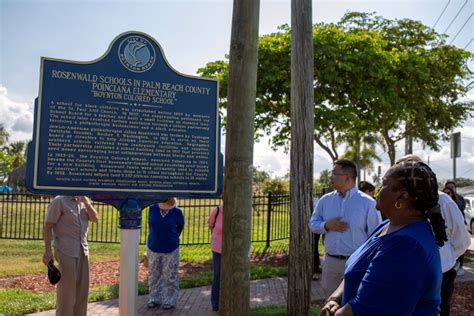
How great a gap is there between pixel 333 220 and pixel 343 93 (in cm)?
664

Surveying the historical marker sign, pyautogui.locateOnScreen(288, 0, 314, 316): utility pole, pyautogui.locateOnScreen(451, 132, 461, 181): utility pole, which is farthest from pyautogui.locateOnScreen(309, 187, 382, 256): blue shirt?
pyautogui.locateOnScreen(451, 132, 461, 181): utility pole

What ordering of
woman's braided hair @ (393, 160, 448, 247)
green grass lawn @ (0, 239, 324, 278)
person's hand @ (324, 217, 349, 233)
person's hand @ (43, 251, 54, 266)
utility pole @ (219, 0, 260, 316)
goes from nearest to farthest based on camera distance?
woman's braided hair @ (393, 160, 448, 247) < utility pole @ (219, 0, 260, 316) < person's hand @ (324, 217, 349, 233) < person's hand @ (43, 251, 54, 266) < green grass lawn @ (0, 239, 324, 278)

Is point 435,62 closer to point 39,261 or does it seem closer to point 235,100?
point 235,100

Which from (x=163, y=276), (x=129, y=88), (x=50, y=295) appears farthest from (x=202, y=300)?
(x=129, y=88)

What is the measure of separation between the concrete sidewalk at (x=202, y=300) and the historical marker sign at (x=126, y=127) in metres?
2.68

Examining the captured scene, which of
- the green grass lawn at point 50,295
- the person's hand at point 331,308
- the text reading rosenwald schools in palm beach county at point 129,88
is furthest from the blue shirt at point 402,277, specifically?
the green grass lawn at point 50,295

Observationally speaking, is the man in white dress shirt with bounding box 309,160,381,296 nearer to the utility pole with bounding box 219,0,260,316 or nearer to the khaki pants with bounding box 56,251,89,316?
the utility pole with bounding box 219,0,260,316

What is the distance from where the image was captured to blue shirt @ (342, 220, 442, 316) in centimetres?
176

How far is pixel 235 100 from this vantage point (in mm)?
3746

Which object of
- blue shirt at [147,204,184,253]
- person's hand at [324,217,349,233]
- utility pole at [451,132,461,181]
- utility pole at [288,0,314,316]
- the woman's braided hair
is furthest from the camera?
utility pole at [451,132,461,181]

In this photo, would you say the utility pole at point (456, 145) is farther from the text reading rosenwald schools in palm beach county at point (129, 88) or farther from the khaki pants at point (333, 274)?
the text reading rosenwald schools in palm beach county at point (129, 88)

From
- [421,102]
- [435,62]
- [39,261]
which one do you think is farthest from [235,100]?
[435,62]

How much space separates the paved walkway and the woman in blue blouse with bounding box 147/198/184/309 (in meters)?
0.21

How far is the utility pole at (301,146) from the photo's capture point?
5336 millimetres
